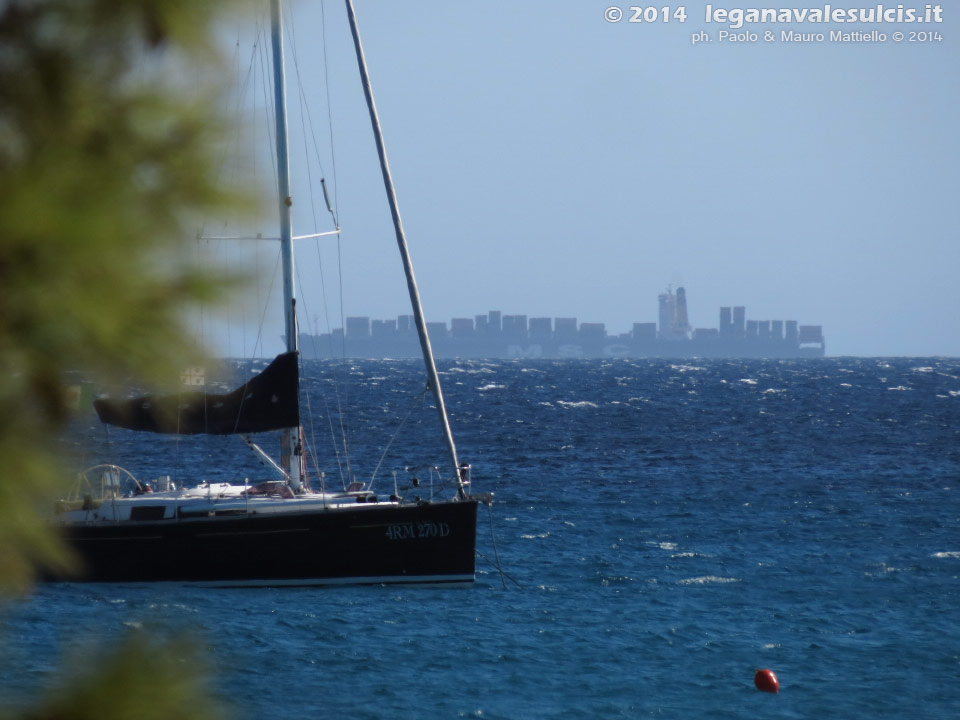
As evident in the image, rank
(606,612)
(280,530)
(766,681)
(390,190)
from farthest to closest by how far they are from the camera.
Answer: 1. (390,190)
2. (606,612)
3. (280,530)
4. (766,681)

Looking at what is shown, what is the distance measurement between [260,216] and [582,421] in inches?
2536

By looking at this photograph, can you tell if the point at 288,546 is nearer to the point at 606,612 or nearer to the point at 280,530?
the point at 280,530

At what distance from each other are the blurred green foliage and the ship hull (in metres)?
16.8

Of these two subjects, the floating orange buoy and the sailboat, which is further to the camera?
the sailboat

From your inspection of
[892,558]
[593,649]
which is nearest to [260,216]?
[593,649]

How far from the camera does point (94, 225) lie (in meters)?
1.31

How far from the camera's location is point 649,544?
83.0ft

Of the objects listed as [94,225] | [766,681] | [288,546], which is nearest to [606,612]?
[766,681]

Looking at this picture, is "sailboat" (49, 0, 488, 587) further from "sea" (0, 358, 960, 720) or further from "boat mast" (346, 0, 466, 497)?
"boat mast" (346, 0, 466, 497)

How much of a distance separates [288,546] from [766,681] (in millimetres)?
7329

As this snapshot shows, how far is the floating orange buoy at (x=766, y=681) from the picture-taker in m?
14.6

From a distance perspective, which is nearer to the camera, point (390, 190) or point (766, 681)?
point (766, 681)

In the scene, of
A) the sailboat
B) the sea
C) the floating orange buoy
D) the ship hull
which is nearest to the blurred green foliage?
the sea

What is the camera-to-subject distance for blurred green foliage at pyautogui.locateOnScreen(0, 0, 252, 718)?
133 centimetres
